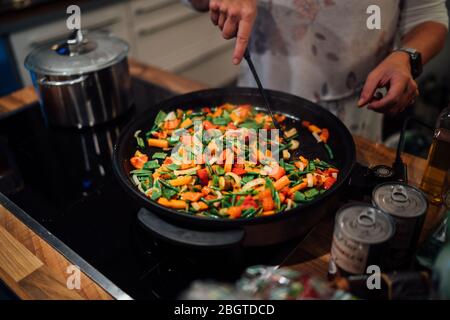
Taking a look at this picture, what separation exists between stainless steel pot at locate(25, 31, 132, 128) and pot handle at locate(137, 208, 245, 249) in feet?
2.03

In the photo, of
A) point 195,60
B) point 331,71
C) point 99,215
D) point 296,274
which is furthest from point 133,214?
point 195,60

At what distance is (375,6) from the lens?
1228mm

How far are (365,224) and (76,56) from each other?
1005 mm

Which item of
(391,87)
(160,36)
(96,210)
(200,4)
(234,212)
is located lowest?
(160,36)

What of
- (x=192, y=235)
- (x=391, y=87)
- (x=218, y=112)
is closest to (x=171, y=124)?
(x=218, y=112)

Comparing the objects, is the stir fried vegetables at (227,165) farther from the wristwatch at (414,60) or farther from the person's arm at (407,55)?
the wristwatch at (414,60)

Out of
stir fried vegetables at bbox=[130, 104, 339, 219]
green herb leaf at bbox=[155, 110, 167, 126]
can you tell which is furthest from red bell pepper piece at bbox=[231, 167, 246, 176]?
green herb leaf at bbox=[155, 110, 167, 126]

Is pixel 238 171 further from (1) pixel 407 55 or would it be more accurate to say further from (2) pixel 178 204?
(1) pixel 407 55

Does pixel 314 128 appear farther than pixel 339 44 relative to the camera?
No

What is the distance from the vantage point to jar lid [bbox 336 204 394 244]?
0.68 metres

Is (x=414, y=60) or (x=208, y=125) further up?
(x=414, y=60)

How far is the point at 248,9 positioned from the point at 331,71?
0.42 m

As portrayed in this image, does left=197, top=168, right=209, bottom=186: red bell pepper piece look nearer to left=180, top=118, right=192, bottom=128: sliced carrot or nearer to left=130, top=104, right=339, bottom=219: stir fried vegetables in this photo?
left=130, top=104, right=339, bottom=219: stir fried vegetables

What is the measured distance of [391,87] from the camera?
1.05m
